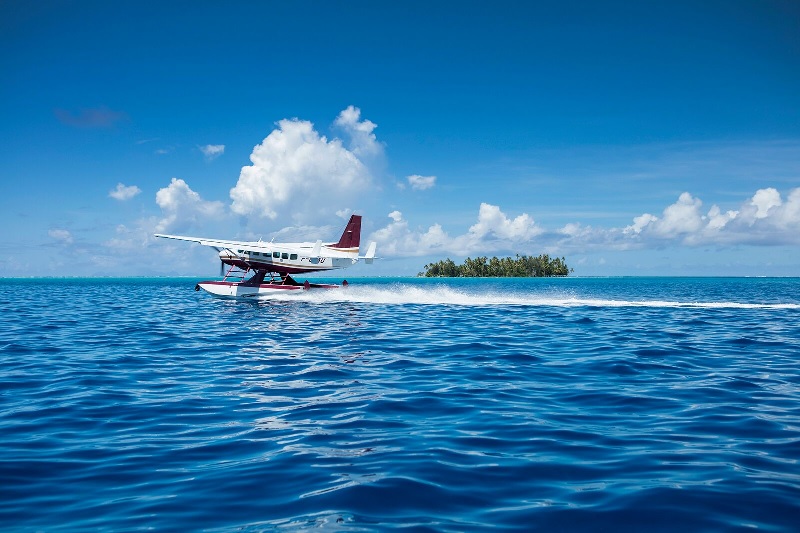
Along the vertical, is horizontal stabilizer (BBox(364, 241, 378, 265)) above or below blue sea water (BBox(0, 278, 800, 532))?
above

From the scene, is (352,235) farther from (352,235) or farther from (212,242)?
(212,242)

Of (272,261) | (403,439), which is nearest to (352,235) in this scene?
(272,261)

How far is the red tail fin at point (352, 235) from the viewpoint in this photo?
49031 millimetres

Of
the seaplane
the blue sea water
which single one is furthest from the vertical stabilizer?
the blue sea water

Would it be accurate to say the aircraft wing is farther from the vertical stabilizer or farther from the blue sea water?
the blue sea water

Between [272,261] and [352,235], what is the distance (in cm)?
783

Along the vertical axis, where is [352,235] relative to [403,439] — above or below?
above

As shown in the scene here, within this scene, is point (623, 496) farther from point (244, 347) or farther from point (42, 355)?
point (42, 355)

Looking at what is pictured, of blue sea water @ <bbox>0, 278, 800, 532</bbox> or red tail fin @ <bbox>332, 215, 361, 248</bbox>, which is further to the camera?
red tail fin @ <bbox>332, 215, 361, 248</bbox>

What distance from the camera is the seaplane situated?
4494 cm

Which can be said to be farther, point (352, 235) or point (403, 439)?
point (352, 235)

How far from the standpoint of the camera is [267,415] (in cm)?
871

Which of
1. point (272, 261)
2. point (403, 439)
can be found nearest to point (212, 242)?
point (272, 261)

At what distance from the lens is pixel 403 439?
7.29 metres
